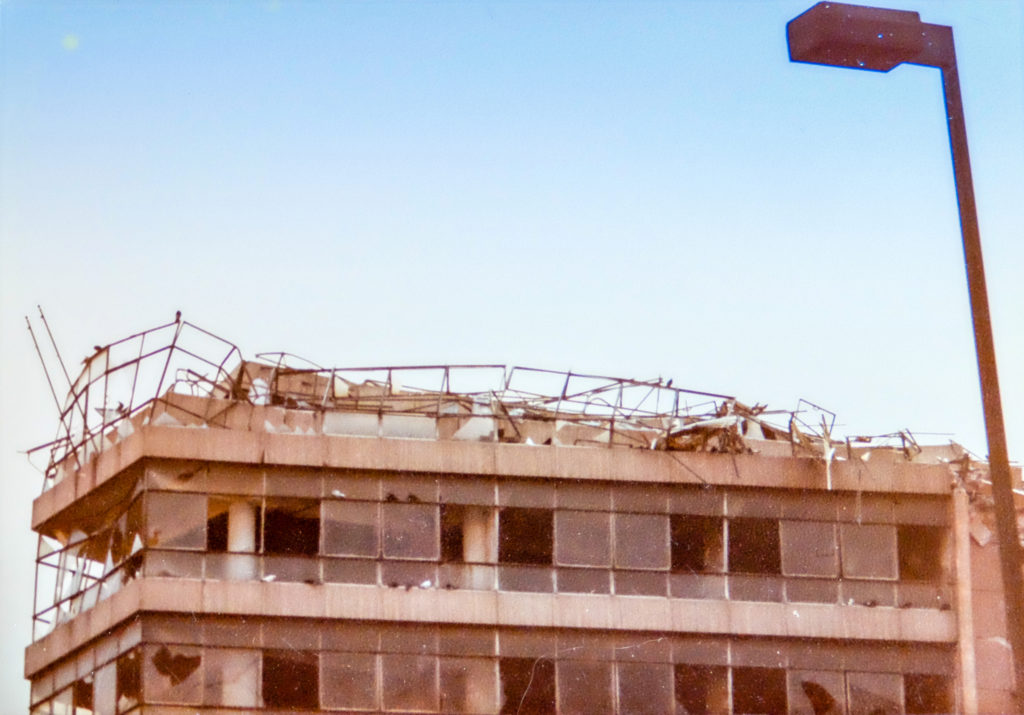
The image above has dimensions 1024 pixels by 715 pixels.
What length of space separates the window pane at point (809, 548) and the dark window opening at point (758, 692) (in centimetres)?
220

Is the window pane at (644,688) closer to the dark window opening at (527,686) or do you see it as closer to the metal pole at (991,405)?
the dark window opening at (527,686)

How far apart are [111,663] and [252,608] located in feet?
11.1

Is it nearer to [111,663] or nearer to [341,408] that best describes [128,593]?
[111,663]

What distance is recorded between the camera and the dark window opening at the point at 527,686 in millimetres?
35156

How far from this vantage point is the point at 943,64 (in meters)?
9.66

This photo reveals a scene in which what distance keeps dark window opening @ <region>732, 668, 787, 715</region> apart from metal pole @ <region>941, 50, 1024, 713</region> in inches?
1075

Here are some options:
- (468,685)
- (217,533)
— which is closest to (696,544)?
(468,685)

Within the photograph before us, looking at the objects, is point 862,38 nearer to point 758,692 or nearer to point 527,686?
point 527,686

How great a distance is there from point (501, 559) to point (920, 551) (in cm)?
910

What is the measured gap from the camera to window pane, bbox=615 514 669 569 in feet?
118

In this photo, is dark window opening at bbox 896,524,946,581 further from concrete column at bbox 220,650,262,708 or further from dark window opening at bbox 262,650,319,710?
concrete column at bbox 220,650,262,708

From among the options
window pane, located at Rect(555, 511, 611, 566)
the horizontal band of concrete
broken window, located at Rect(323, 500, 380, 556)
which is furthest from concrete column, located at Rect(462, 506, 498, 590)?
broken window, located at Rect(323, 500, 380, 556)

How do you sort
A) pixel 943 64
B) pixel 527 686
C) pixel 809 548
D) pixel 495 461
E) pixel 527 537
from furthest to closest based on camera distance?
pixel 809 548 → pixel 527 537 → pixel 495 461 → pixel 527 686 → pixel 943 64

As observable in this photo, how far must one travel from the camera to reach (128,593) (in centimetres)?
3488
